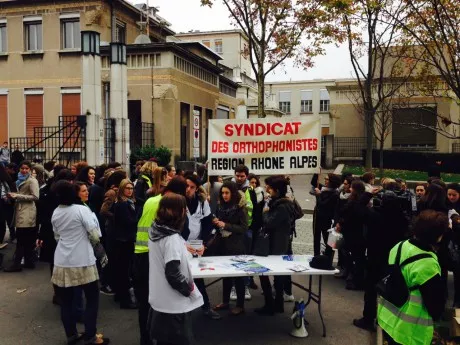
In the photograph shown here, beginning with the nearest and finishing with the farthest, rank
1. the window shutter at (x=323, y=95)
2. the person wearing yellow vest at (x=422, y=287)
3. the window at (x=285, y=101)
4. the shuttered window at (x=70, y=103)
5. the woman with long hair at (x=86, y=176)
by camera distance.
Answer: the person wearing yellow vest at (x=422, y=287), the woman with long hair at (x=86, y=176), the shuttered window at (x=70, y=103), the window shutter at (x=323, y=95), the window at (x=285, y=101)

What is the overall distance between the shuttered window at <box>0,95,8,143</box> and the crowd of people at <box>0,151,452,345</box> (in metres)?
17.2

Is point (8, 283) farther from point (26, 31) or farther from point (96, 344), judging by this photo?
point (26, 31)

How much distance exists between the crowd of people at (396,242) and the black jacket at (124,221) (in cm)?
310

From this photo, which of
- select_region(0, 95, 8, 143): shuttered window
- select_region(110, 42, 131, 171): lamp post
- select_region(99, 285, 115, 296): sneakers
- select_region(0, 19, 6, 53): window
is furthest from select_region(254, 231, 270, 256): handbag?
select_region(0, 19, 6, 53): window

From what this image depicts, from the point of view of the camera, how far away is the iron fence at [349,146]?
33844 millimetres

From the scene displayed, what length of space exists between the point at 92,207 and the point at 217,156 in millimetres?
2194

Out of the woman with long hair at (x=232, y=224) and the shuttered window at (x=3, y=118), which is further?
the shuttered window at (x=3, y=118)

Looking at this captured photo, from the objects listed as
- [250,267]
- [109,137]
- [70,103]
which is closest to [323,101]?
[70,103]

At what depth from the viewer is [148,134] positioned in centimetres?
2255

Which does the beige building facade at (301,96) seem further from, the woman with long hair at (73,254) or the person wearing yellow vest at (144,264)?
the woman with long hair at (73,254)

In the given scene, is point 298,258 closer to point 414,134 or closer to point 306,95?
point 414,134

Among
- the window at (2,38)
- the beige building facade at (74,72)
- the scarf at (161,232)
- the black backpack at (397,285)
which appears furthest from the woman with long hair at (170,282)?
the window at (2,38)

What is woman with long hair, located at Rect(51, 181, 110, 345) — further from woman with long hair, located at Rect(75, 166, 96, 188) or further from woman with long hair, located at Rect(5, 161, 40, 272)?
woman with long hair, located at Rect(5, 161, 40, 272)

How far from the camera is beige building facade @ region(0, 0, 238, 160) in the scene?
880 inches
